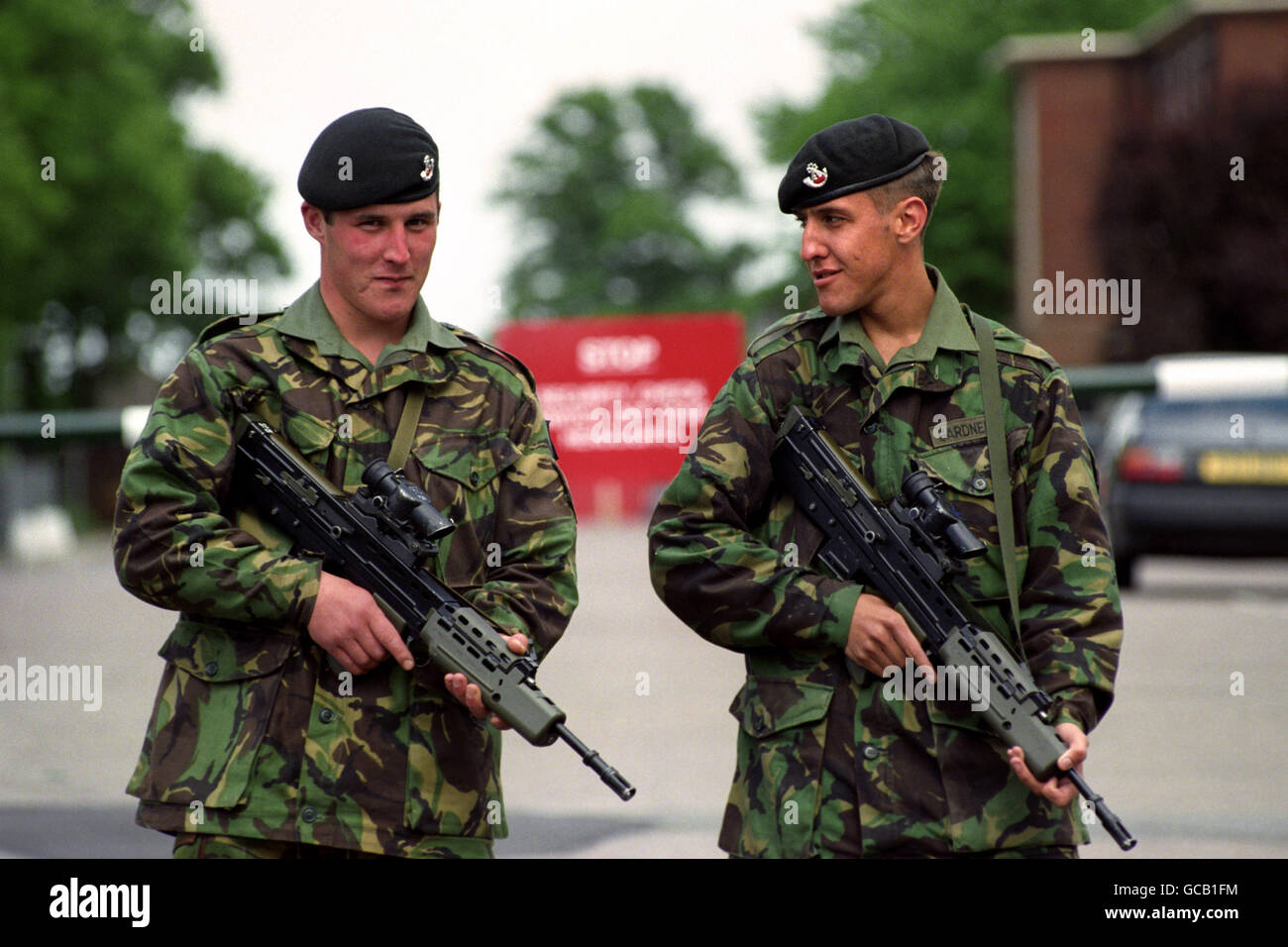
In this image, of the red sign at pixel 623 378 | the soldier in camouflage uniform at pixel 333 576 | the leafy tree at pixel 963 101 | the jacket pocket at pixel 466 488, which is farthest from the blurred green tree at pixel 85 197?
the jacket pocket at pixel 466 488

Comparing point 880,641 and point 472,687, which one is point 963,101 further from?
→ point 472,687

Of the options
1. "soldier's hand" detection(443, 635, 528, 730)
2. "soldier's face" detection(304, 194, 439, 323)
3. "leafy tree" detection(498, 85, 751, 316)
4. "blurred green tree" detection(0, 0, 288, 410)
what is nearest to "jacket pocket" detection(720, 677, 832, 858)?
"soldier's hand" detection(443, 635, 528, 730)

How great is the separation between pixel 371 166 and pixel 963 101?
51.7m

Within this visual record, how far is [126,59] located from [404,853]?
40102 millimetres

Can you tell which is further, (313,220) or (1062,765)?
(313,220)

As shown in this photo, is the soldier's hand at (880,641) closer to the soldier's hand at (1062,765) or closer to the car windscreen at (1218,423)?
the soldier's hand at (1062,765)

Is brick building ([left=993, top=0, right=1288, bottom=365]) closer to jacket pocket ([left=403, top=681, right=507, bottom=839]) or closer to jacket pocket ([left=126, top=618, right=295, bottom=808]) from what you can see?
jacket pocket ([left=403, top=681, right=507, bottom=839])

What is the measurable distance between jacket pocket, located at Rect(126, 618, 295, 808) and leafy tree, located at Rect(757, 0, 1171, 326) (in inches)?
1924

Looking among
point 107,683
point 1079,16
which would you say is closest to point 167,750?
point 107,683

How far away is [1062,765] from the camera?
136 inches

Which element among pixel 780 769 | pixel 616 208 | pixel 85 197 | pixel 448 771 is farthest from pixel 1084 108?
pixel 448 771

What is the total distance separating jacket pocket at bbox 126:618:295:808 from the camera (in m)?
3.59

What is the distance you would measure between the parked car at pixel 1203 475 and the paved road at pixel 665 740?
1.96ft
